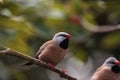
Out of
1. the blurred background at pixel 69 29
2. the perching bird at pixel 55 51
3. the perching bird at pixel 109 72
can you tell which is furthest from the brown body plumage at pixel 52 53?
the perching bird at pixel 109 72

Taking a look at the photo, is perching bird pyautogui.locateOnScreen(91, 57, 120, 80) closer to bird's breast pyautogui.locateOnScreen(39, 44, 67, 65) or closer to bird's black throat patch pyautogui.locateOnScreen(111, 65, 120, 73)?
bird's black throat patch pyautogui.locateOnScreen(111, 65, 120, 73)

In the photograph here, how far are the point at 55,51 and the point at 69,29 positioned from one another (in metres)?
2.25

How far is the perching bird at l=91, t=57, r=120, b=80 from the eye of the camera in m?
4.21

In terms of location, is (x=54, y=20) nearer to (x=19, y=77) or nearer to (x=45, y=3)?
(x=45, y=3)

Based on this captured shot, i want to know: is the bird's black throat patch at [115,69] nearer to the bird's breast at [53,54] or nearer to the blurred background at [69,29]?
the bird's breast at [53,54]

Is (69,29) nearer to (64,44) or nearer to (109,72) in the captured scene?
(64,44)

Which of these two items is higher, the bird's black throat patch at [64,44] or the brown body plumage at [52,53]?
the bird's black throat patch at [64,44]

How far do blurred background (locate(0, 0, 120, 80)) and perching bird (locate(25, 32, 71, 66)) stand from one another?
0.64ft

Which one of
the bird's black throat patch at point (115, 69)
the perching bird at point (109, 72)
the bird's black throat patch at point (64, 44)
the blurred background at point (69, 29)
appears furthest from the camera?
the blurred background at point (69, 29)

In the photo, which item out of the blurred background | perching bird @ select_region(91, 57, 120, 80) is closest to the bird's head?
the blurred background

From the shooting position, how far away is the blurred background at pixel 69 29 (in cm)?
531

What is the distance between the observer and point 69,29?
276 inches

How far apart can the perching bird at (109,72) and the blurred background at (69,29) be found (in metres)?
0.76

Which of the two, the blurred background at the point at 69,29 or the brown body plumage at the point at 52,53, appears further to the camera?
the blurred background at the point at 69,29
